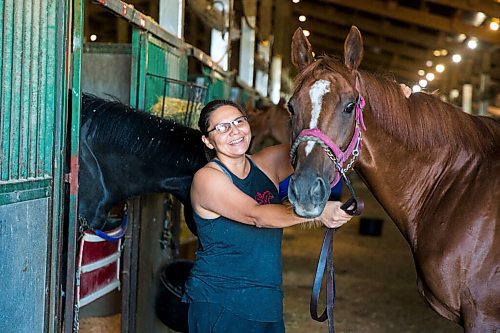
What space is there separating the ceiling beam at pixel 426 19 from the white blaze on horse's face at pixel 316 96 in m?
7.02

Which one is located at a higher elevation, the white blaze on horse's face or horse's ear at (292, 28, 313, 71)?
horse's ear at (292, 28, 313, 71)

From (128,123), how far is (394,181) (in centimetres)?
116

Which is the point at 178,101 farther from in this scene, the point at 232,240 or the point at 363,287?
the point at 363,287

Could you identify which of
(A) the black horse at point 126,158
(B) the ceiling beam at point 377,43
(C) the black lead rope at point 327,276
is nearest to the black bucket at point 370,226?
(A) the black horse at point 126,158

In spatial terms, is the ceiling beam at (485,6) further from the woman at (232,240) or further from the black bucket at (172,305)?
the woman at (232,240)

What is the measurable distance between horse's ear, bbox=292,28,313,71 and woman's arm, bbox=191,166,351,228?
0.59 m

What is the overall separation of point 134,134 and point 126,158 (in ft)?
0.36

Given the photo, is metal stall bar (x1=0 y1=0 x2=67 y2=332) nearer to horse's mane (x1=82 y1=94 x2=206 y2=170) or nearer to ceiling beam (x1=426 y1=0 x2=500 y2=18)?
horse's mane (x1=82 y1=94 x2=206 y2=170)

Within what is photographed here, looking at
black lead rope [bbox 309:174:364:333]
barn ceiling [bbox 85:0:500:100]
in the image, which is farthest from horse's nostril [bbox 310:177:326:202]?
barn ceiling [bbox 85:0:500:100]

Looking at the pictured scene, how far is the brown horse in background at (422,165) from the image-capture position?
1910 millimetres

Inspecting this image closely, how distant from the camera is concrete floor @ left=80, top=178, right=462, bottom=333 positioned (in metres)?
3.95

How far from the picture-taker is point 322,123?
6.17 feet

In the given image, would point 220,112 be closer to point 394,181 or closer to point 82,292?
point 394,181

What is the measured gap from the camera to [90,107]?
7.70ft
